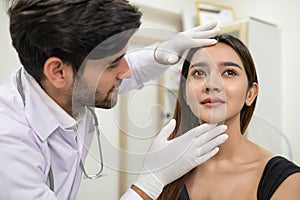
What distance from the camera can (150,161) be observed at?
3.50ft

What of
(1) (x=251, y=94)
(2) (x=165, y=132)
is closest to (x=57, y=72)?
(2) (x=165, y=132)

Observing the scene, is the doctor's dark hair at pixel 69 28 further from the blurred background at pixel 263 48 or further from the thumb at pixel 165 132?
the blurred background at pixel 263 48

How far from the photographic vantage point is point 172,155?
1.08 meters

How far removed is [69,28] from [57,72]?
13 cm

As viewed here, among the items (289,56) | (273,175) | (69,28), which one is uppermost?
(69,28)

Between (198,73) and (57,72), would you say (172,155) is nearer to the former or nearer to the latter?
(198,73)

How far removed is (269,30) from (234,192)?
5.40 feet

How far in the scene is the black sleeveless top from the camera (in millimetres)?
1044

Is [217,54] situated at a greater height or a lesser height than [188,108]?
greater

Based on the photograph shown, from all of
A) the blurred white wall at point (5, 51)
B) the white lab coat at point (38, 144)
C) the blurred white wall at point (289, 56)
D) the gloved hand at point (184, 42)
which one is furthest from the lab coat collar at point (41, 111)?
the blurred white wall at point (289, 56)

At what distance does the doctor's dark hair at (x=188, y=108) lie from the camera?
1181 millimetres

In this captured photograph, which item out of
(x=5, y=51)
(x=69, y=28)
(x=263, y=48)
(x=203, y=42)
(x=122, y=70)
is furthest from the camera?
(x=263, y=48)

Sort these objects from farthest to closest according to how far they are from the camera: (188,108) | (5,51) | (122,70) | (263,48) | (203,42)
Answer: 1. (263,48)
2. (5,51)
3. (188,108)
4. (203,42)
5. (122,70)

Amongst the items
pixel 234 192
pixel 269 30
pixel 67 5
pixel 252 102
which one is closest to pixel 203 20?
pixel 269 30
